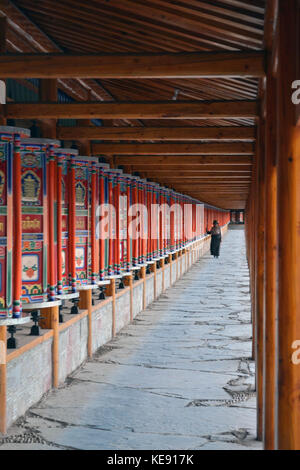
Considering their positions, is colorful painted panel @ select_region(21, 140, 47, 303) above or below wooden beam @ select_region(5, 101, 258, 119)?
below

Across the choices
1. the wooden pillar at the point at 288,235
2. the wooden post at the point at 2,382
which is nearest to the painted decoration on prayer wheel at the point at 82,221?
the wooden post at the point at 2,382

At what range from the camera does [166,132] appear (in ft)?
24.5

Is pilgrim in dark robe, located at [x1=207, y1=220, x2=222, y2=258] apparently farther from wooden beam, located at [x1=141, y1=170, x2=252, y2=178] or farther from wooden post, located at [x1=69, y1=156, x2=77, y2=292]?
wooden post, located at [x1=69, y1=156, x2=77, y2=292]

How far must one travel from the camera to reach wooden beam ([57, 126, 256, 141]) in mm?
7426

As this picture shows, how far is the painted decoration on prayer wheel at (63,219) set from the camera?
259 inches

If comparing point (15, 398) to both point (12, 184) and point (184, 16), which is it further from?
point (184, 16)

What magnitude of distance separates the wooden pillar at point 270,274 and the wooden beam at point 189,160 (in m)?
5.65

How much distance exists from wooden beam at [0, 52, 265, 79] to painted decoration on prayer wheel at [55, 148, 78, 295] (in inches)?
72.0

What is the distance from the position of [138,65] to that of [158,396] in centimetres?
371

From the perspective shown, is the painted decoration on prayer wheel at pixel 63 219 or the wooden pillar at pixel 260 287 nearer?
the wooden pillar at pixel 260 287

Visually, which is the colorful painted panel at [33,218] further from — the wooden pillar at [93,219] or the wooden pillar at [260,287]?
the wooden pillar at [260,287]

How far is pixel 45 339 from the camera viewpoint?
260 inches

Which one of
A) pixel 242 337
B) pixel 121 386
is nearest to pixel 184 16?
pixel 121 386

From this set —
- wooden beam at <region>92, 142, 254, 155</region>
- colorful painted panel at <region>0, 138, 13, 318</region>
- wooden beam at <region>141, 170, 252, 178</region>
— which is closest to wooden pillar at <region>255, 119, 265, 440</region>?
colorful painted panel at <region>0, 138, 13, 318</region>
